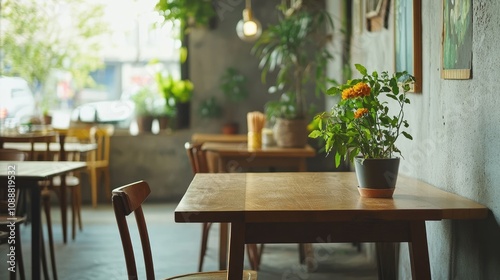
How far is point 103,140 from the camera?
909 centimetres

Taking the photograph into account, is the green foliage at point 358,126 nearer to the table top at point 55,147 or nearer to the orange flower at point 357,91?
the orange flower at point 357,91

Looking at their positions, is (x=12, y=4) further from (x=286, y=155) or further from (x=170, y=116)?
(x=286, y=155)

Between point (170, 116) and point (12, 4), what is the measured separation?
89.0 inches

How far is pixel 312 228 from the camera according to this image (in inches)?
109

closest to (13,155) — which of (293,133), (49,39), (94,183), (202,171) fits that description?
(202,171)

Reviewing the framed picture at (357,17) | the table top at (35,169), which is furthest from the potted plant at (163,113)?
the table top at (35,169)

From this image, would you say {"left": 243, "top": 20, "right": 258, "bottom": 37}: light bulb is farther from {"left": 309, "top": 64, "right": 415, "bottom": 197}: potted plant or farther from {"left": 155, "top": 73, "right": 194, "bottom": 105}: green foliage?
{"left": 309, "top": 64, "right": 415, "bottom": 197}: potted plant

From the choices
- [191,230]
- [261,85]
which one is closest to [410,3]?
[191,230]

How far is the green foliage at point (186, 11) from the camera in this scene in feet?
28.4

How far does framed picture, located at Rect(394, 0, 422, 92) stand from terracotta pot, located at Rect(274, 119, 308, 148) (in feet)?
5.18

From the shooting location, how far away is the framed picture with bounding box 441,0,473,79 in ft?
9.64

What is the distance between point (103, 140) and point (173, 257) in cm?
357

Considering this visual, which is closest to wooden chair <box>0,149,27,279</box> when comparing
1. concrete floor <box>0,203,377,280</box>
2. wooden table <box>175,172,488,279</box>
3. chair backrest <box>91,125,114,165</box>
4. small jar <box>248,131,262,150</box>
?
concrete floor <box>0,203,377,280</box>

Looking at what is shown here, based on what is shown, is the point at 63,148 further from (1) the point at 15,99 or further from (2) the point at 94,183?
(1) the point at 15,99
